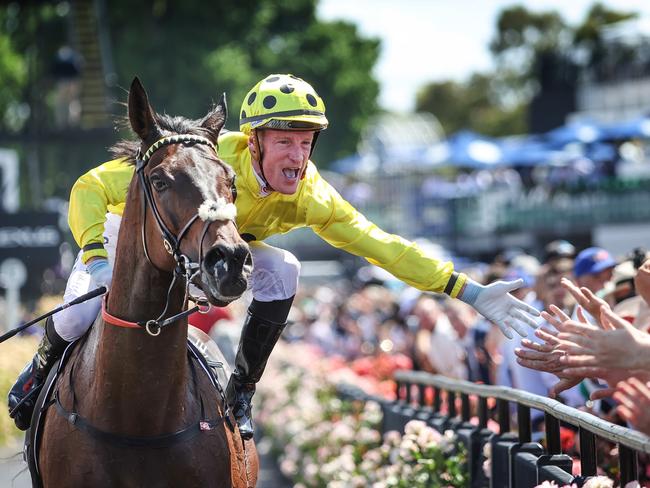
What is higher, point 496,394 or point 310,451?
point 496,394

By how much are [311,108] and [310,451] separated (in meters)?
5.70

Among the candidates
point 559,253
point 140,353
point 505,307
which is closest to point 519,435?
point 505,307

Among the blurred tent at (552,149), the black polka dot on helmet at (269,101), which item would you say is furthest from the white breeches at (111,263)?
the blurred tent at (552,149)

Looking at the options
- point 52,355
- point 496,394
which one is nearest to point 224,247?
point 52,355

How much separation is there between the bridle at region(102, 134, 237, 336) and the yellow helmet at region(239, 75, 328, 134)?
0.50m

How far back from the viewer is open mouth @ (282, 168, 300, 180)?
17.6ft

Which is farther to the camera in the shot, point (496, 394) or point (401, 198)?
point (401, 198)

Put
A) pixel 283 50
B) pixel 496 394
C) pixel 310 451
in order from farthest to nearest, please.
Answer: pixel 283 50 < pixel 310 451 < pixel 496 394

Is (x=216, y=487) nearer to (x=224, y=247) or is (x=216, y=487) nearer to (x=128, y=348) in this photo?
(x=128, y=348)

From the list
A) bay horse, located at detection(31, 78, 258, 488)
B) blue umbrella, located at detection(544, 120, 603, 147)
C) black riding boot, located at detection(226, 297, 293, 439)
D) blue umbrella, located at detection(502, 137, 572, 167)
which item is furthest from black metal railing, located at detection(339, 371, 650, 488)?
blue umbrella, located at detection(502, 137, 572, 167)

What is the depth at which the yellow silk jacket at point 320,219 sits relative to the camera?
5496 mm

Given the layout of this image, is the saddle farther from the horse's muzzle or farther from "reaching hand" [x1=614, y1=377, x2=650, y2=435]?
"reaching hand" [x1=614, y1=377, x2=650, y2=435]

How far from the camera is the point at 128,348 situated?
4.81 meters

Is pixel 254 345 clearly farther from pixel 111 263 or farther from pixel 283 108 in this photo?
pixel 283 108
